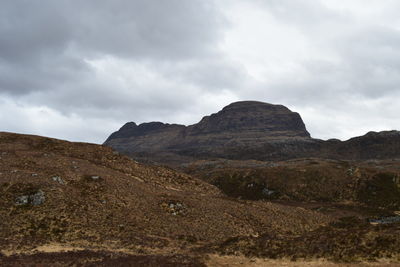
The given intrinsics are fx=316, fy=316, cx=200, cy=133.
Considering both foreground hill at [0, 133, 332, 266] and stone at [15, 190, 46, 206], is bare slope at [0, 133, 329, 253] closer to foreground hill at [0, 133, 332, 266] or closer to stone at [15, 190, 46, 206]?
stone at [15, 190, 46, 206]

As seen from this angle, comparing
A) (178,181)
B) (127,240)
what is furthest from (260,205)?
(127,240)

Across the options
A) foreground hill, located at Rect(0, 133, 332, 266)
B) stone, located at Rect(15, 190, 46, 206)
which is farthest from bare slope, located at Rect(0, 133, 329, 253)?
foreground hill, located at Rect(0, 133, 332, 266)

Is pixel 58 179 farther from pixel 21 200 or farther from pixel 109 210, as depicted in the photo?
pixel 109 210

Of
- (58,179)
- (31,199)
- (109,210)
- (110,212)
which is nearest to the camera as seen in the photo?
(31,199)

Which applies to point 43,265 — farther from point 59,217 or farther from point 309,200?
point 309,200

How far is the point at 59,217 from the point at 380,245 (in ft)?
121

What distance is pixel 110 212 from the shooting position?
148ft

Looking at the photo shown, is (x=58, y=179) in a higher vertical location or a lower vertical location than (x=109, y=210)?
higher

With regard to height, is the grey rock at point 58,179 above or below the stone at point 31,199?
above

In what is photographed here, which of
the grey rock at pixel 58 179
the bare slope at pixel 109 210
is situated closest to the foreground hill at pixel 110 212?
the grey rock at pixel 58 179

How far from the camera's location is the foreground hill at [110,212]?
121 feet

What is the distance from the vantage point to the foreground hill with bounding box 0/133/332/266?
121ft

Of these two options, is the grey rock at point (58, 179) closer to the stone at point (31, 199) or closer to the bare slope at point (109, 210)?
the bare slope at point (109, 210)

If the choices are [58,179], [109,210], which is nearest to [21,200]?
[58,179]
